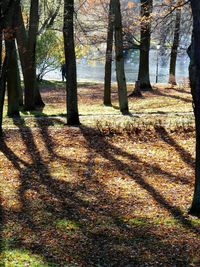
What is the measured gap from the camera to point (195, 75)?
635 cm

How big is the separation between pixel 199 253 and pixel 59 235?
199 cm

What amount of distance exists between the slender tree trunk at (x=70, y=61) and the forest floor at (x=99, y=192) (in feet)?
1.68

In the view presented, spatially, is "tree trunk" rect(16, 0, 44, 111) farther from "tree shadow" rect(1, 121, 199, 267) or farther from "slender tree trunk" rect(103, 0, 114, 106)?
"tree shadow" rect(1, 121, 199, 267)

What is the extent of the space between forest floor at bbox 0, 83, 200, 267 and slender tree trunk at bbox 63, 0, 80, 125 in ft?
1.68

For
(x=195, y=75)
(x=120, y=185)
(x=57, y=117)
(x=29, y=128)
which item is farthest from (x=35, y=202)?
(x=57, y=117)

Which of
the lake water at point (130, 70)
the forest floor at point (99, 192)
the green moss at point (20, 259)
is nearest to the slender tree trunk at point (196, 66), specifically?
the forest floor at point (99, 192)

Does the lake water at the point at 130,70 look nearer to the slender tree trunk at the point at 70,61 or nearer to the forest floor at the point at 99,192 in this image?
the slender tree trunk at the point at 70,61

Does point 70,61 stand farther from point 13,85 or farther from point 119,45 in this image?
point 119,45

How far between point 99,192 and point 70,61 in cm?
507

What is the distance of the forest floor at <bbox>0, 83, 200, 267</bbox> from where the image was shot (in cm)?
587

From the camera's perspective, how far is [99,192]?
8.09 meters

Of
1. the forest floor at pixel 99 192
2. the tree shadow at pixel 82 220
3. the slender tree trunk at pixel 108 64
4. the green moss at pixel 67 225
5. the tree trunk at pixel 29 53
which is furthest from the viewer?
the slender tree trunk at pixel 108 64

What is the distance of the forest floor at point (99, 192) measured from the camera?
5867 mm

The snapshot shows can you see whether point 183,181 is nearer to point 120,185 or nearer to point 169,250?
point 120,185
